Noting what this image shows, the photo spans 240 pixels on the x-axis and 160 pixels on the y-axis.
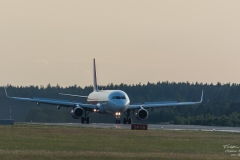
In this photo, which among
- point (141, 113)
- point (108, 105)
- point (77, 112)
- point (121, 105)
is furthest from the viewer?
point (141, 113)

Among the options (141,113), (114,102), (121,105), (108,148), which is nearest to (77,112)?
(114,102)

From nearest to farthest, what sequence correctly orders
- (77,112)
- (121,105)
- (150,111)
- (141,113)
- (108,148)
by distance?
1. (108,148)
2. (121,105)
3. (77,112)
4. (141,113)
5. (150,111)

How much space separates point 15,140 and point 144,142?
7546 mm

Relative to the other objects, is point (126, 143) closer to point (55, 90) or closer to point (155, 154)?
point (155, 154)

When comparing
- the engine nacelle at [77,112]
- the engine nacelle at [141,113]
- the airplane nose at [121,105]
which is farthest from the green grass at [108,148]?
the engine nacelle at [141,113]

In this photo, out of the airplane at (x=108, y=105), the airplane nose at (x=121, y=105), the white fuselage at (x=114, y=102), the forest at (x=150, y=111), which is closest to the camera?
the airplane nose at (x=121, y=105)

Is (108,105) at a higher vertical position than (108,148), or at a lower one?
higher

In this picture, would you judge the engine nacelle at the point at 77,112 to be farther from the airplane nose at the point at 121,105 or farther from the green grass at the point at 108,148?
the green grass at the point at 108,148

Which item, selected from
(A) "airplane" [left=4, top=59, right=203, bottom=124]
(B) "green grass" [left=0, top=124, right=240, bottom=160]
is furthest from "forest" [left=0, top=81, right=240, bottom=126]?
(B) "green grass" [left=0, top=124, right=240, bottom=160]

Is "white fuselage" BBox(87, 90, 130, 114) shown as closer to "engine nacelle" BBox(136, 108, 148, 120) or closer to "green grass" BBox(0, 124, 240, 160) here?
"engine nacelle" BBox(136, 108, 148, 120)

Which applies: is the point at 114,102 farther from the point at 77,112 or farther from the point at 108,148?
the point at 108,148

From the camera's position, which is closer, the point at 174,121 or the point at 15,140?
the point at 15,140

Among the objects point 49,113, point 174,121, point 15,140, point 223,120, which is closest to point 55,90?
point 49,113

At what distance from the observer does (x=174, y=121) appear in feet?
321
